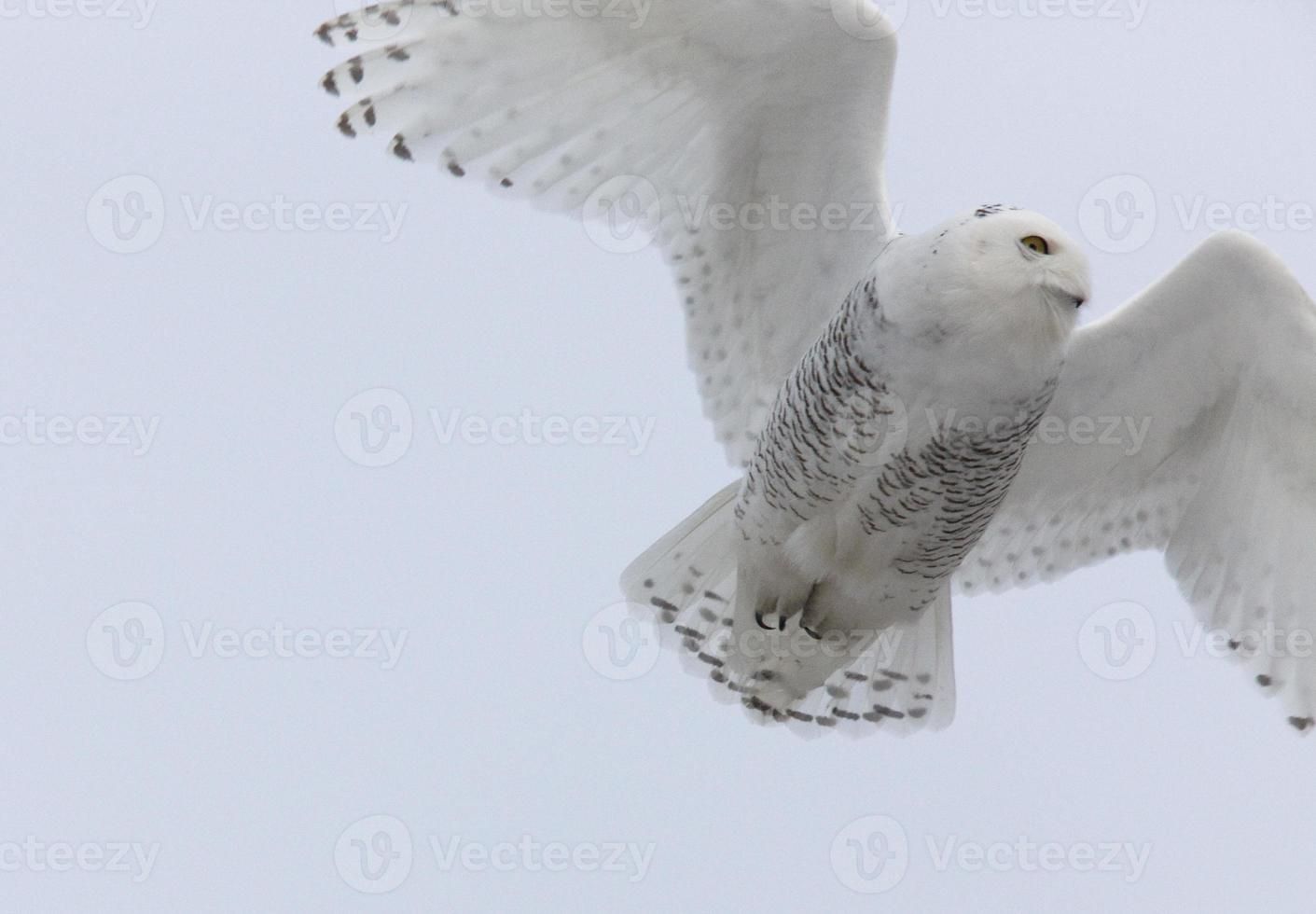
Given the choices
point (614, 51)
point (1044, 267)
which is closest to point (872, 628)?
point (1044, 267)

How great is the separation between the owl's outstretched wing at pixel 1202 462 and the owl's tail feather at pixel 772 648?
42 cm

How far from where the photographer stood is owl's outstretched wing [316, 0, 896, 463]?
6.81 metres

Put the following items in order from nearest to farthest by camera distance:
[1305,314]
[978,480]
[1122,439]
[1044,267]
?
1. [1044,267]
2. [978,480]
3. [1305,314]
4. [1122,439]

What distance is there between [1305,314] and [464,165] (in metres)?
3.09

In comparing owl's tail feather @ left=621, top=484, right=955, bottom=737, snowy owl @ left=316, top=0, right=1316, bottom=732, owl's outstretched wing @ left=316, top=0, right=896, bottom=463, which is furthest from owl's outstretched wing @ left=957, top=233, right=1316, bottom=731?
owl's outstretched wing @ left=316, top=0, right=896, bottom=463

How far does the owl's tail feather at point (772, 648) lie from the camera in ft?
25.4

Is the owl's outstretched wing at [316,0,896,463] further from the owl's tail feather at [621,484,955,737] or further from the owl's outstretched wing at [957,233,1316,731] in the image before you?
the owl's outstretched wing at [957,233,1316,731]

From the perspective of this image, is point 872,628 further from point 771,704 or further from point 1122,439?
point 1122,439

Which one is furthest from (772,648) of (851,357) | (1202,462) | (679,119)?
(679,119)

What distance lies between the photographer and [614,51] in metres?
7.00

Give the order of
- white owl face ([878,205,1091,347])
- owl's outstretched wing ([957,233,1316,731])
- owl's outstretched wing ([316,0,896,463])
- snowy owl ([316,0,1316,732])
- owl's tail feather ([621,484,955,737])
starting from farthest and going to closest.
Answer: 1. owl's tail feather ([621,484,955,737])
2. owl's outstretched wing ([957,233,1316,731])
3. owl's outstretched wing ([316,0,896,463])
4. snowy owl ([316,0,1316,732])
5. white owl face ([878,205,1091,347])

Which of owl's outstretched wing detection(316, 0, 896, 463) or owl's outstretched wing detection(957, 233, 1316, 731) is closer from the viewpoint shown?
owl's outstretched wing detection(316, 0, 896, 463)

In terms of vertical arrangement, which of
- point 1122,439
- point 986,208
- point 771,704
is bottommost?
point 771,704

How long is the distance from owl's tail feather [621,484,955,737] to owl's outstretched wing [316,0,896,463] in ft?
2.73
